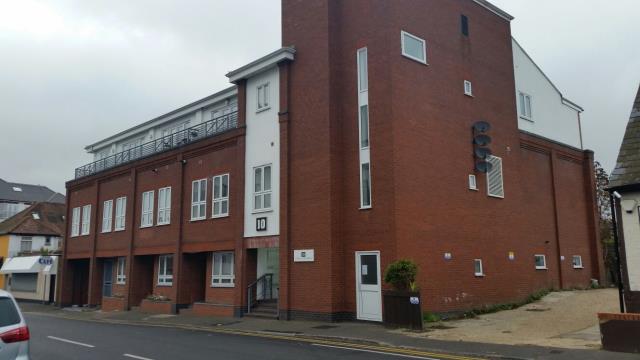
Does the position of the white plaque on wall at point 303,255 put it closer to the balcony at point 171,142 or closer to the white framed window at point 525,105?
the balcony at point 171,142

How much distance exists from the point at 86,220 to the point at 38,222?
72.8ft

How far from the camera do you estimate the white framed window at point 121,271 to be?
3314 cm

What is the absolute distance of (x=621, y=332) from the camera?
11.5 m

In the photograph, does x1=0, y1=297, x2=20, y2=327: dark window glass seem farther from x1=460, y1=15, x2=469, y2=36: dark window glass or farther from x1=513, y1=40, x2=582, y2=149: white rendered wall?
x1=513, y1=40, x2=582, y2=149: white rendered wall

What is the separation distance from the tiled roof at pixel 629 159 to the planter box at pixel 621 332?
3.39 meters

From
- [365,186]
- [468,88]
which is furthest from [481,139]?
[365,186]

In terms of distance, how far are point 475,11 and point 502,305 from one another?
12.0m

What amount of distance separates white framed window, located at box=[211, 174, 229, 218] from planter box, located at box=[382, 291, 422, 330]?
996cm

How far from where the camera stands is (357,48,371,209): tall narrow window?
19.6 meters

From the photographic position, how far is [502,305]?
842 inches

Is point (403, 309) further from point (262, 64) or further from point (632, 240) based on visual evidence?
point (262, 64)

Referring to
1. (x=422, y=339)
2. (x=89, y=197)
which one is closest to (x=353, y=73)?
(x=422, y=339)

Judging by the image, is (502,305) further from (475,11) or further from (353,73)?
(475,11)

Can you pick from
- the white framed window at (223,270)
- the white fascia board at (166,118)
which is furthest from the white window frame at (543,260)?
the white fascia board at (166,118)
